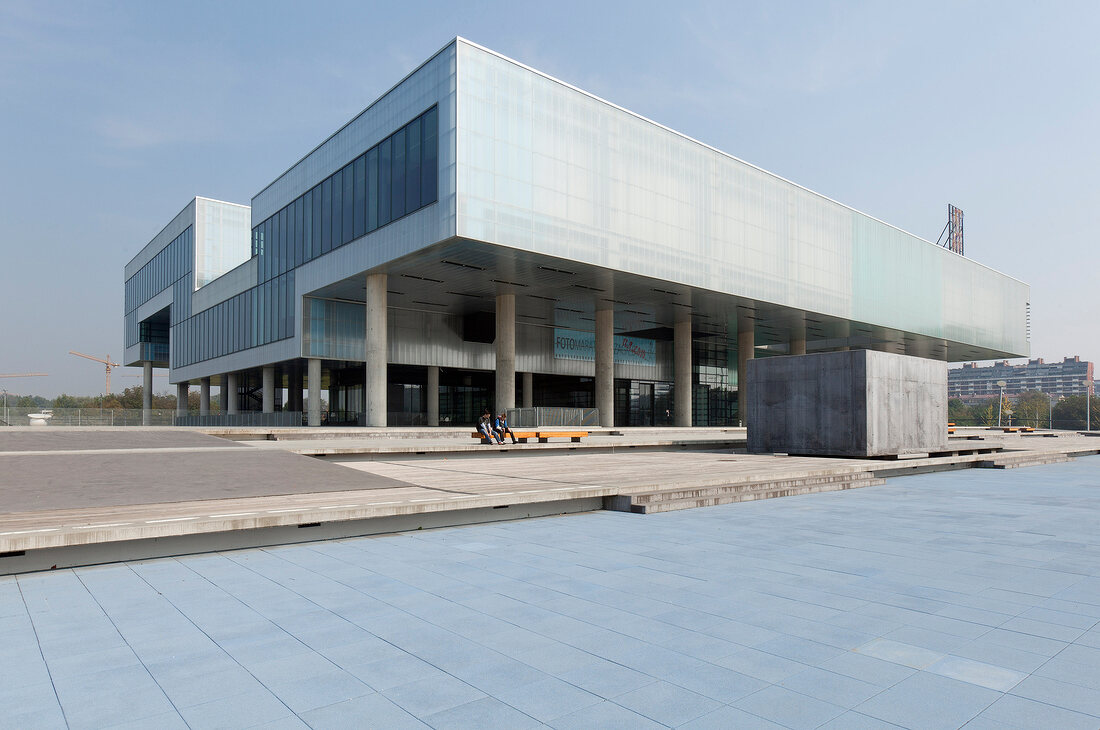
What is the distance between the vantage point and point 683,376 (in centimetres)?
4531

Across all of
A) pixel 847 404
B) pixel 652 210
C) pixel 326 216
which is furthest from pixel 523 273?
pixel 847 404

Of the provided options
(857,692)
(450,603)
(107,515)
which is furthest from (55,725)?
(107,515)

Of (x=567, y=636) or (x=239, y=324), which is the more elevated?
(x=239, y=324)

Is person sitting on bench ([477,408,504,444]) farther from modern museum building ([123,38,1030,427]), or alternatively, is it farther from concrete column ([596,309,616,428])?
concrete column ([596,309,616,428])

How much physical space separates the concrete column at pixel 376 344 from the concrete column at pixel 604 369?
1276 centimetres

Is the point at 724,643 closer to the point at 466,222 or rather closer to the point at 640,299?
the point at 466,222

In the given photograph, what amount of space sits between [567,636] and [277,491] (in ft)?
19.9

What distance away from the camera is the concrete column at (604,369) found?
40062 mm

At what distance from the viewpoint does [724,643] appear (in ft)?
14.8

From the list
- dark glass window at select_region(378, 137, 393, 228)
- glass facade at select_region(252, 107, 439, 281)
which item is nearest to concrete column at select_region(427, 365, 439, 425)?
glass facade at select_region(252, 107, 439, 281)

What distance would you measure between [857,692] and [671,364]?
181ft

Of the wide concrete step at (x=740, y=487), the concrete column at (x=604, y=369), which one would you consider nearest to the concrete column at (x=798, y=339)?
the concrete column at (x=604, y=369)

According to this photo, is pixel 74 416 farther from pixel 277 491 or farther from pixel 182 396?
pixel 277 491

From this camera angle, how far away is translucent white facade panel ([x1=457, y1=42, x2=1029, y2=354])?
2836 centimetres
